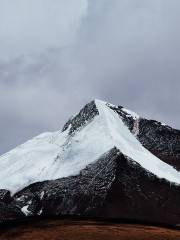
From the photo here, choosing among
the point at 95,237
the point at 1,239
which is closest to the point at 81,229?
the point at 95,237

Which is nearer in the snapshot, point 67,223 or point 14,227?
point 14,227

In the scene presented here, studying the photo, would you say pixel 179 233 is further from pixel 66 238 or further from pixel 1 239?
pixel 1 239

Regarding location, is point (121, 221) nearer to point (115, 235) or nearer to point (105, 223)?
point (105, 223)

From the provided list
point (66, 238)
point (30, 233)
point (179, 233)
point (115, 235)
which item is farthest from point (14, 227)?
point (179, 233)

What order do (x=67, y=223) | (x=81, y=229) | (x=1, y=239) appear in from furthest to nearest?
1. (x=67, y=223)
2. (x=81, y=229)
3. (x=1, y=239)

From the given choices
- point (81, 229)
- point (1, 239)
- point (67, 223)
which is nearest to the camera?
point (1, 239)

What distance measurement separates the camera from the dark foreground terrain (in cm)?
12650

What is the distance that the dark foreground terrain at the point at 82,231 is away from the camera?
415 ft

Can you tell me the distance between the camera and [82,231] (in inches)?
5221

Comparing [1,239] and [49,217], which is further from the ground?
[49,217]

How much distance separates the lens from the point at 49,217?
148 m

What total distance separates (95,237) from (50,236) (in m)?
9.52

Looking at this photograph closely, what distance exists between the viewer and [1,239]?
124 metres

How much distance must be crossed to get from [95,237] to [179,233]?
18.2 m
